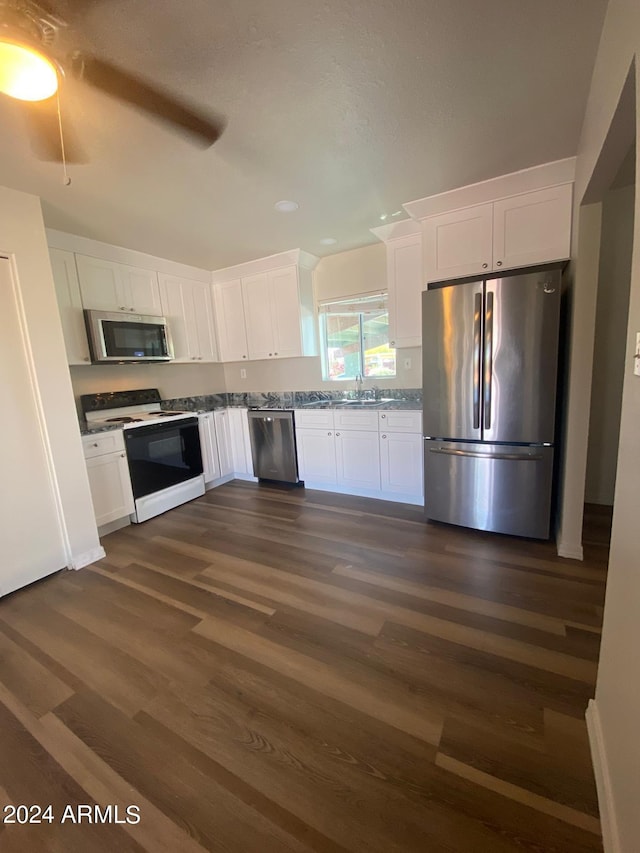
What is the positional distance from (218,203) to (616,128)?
2.22 m

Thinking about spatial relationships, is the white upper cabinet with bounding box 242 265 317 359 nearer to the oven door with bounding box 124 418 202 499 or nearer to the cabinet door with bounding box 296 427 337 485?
the cabinet door with bounding box 296 427 337 485

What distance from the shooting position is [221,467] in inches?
165

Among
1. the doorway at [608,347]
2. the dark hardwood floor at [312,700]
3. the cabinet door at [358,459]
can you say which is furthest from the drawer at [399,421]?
the doorway at [608,347]

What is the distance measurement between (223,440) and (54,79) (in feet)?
11.0

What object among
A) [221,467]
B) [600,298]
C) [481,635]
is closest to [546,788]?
[481,635]

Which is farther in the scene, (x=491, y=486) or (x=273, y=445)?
(x=273, y=445)

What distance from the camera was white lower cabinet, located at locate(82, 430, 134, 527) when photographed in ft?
9.28

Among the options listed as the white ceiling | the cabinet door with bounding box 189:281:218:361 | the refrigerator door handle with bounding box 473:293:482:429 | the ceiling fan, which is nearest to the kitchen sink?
the refrigerator door handle with bounding box 473:293:482:429

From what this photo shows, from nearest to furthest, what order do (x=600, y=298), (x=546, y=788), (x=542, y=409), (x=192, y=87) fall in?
(x=546, y=788) → (x=192, y=87) → (x=542, y=409) → (x=600, y=298)

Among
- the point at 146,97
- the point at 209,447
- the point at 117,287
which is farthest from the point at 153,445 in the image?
the point at 146,97

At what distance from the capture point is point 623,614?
99cm

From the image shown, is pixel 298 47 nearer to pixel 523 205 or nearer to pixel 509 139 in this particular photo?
pixel 509 139

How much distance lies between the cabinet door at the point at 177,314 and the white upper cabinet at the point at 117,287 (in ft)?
0.29

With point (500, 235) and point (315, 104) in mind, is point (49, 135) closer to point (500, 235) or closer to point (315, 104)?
point (315, 104)
